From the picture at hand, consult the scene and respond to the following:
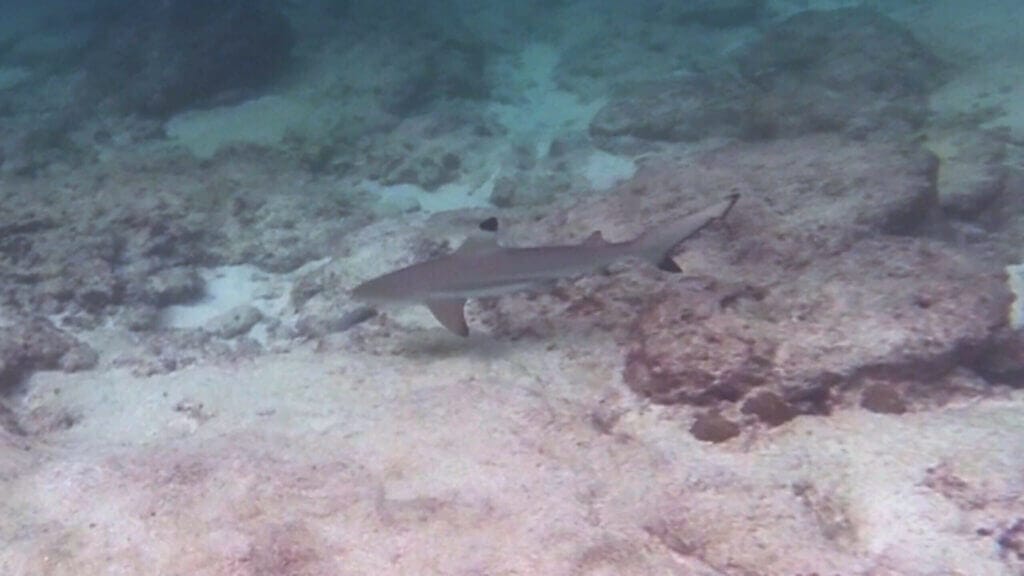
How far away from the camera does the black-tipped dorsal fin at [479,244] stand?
19.2 feet

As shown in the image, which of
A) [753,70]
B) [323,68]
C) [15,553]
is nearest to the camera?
[15,553]

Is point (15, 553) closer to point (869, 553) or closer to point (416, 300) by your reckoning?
point (416, 300)

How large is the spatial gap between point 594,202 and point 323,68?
11.1 metres

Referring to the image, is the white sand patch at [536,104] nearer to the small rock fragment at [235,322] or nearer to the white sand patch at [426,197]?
the white sand patch at [426,197]

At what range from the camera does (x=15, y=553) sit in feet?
11.4

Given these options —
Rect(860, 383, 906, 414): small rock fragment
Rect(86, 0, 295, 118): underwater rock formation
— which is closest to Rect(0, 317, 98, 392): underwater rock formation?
Rect(860, 383, 906, 414): small rock fragment

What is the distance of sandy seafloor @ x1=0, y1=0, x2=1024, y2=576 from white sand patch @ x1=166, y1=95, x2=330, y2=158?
1801mm

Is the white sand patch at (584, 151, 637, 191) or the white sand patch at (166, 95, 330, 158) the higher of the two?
the white sand patch at (166, 95, 330, 158)

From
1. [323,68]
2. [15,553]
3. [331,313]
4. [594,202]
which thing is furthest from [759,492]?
[323,68]

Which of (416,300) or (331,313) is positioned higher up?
(416,300)

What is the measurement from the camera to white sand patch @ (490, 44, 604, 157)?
14.5 meters

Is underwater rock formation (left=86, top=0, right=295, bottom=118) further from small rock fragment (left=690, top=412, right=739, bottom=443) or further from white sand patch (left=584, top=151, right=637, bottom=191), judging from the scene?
small rock fragment (left=690, top=412, right=739, bottom=443)

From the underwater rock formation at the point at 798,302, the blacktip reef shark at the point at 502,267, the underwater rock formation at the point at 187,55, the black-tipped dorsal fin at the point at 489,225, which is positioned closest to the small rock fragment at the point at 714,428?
the underwater rock formation at the point at 798,302

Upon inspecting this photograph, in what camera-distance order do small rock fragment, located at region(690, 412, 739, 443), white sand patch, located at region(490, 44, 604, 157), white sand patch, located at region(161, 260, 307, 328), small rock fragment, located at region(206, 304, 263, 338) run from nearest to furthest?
small rock fragment, located at region(690, 412, 739, 443) < small rock fragment, located at region(206, 304, 263, 338) < white sand patch, located at region(161, 260, 307, 328) < white sand patch, located at region(490, 44, 604, 157)
